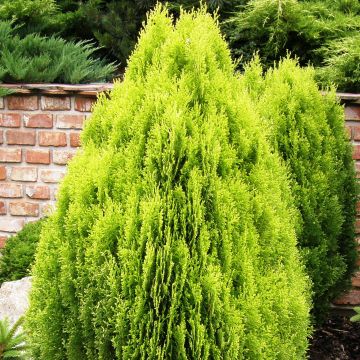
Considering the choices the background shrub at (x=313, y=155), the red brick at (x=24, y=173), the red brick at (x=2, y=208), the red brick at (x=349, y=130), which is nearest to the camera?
the background shrub at (x=313, y=155)

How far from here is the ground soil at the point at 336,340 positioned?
14.8 ft

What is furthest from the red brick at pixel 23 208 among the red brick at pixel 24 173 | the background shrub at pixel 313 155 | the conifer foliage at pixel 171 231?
A: the conifer foliage at pixel 171 231

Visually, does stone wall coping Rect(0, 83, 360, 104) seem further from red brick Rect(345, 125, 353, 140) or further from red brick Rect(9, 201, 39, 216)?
red brick Rect(9, 201, 39, 216)

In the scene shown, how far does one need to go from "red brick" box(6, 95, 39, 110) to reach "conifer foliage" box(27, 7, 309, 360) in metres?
2.52

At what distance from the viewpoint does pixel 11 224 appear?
5.33 metres

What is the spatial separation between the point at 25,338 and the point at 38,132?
2.60 metres

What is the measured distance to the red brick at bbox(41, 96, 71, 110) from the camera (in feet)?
16.5

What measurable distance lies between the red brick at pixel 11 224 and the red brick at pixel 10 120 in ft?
2.55

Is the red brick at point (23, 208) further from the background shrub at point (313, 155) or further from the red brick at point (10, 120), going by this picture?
the background shrub at point (313, 155)

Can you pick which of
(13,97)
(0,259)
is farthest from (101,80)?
(0,259)

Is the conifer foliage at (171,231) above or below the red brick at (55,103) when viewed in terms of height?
below

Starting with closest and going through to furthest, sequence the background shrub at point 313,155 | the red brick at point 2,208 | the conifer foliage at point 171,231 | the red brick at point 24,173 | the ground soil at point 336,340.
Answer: the conifer foliage at point 171,231
the background shrub at point 313,155
the ground soil at point 336,340
the red brick at point 24,173
the red brick at point 2,208

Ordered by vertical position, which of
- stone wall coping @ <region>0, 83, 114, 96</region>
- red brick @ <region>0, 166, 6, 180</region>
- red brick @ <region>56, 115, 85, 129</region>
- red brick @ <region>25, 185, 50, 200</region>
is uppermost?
stone wall coping @ <region>0, 83, 114, 96</region>

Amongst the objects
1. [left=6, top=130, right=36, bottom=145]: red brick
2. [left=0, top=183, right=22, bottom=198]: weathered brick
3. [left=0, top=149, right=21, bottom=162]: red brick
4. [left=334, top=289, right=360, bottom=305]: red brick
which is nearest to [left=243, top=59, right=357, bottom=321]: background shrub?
[left=334, top=289, right=360, bottom=305]: red brick
